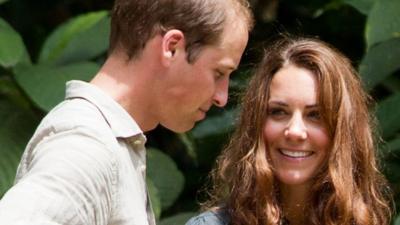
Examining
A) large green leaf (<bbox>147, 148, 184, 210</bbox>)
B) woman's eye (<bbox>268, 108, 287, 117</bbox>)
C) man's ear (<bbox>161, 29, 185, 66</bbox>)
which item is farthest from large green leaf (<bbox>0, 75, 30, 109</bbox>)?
man's ear (<bbox>161, 29, 185, 66</bbox>)

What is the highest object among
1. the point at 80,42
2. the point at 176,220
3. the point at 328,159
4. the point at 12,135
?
the point at 328,159

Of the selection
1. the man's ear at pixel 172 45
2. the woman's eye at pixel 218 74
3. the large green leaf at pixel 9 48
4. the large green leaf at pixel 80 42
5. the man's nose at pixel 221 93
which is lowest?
the large green leaf at pixel 80 42

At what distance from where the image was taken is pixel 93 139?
49.1 inches

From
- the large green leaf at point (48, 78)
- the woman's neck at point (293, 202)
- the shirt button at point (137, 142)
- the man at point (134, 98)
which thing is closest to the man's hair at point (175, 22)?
the man at point (134, 98)

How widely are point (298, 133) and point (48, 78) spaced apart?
930 millimetres

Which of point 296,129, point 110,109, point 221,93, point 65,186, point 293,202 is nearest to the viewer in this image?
point 65,186

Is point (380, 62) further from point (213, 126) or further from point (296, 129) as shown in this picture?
point (296, 129)

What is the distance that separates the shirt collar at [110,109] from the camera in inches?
52.6

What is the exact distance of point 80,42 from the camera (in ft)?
10.2

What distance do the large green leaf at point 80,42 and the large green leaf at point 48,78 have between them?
132 mm

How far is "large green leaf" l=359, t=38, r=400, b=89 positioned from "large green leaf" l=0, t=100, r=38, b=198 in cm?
92

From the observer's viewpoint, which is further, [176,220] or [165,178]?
[165,178]

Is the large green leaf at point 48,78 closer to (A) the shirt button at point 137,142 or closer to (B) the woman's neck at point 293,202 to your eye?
(B) the woman's neck at point 293,202

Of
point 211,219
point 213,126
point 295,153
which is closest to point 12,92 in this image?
point 213,126
